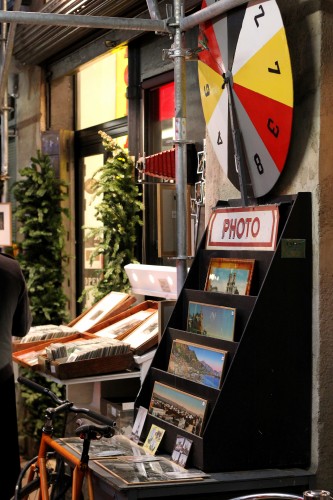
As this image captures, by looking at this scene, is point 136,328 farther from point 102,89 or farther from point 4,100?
point 4,100

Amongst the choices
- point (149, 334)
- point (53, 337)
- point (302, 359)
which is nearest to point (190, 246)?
point (149, 334)

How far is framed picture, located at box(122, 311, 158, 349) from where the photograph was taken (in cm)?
534

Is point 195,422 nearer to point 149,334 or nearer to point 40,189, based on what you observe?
point 149,334

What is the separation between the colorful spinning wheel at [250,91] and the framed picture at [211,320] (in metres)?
0.54

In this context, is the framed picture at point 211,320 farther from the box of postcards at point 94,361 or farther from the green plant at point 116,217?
the green plant at point 116,217

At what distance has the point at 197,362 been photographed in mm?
3848

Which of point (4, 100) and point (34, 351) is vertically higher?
point (4, 100)

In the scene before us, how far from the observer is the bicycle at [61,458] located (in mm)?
3821

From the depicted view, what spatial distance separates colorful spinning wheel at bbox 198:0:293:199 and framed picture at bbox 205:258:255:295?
12.7 inches

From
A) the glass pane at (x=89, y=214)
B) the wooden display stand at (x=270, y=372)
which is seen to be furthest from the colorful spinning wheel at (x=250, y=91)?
the glass pane at (x=89, y=214)

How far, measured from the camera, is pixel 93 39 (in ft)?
28.3

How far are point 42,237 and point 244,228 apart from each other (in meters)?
5.34

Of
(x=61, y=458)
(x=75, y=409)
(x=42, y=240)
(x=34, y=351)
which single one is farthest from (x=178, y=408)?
(x=42, y=240)

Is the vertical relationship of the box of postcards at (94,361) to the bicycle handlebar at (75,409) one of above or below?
above
